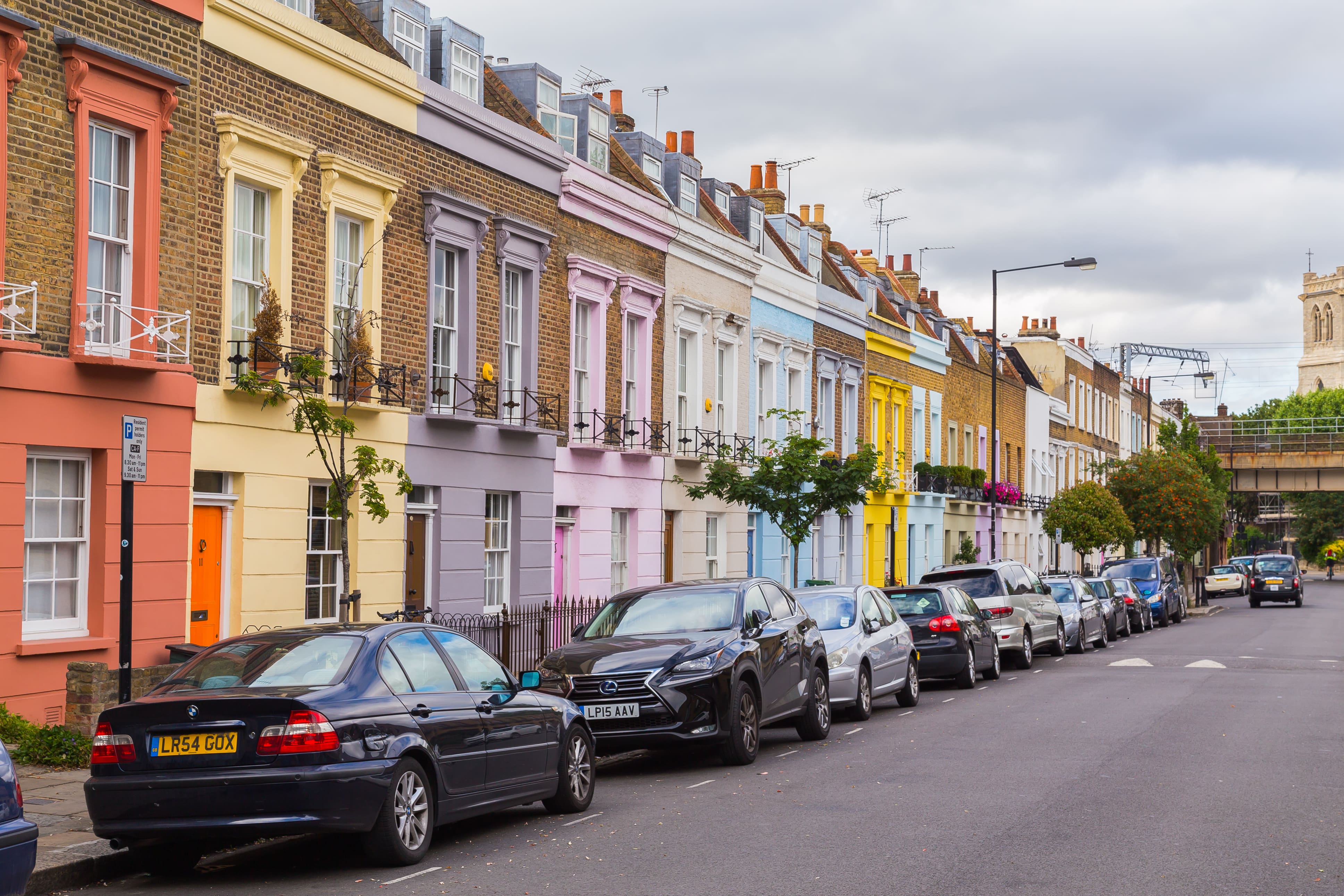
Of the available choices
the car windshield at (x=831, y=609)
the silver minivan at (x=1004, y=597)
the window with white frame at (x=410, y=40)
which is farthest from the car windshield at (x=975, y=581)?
the window with white frame at (x=410, y=40)

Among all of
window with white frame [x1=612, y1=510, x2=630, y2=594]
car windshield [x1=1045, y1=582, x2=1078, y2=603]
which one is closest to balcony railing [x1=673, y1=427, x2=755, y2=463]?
window with white frame [x1=612, y1=510, x2=630, y2=594]

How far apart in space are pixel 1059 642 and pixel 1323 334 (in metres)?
145

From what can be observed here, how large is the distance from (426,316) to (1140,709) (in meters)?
10.4

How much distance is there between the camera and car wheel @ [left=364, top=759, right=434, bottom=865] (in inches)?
352

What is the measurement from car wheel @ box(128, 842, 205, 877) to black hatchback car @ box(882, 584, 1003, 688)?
13476 millimetres

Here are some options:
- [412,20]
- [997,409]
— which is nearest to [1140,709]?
[412,20]

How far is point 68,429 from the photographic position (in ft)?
46.5

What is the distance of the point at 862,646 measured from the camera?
17953 millimetres

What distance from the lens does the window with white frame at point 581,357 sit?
82.5 ft

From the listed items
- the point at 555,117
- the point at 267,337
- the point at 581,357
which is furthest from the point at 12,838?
the point at 555,117

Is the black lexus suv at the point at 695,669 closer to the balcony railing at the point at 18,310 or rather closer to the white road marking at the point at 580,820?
the white road marking at the point at 580,820

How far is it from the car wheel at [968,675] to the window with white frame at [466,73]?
35.6ft

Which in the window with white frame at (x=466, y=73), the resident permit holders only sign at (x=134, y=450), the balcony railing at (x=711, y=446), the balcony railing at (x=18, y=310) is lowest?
the resident permit holders only sign at (x=134, y=450)

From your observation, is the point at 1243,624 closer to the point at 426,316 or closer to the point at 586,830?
the point at 426,316
